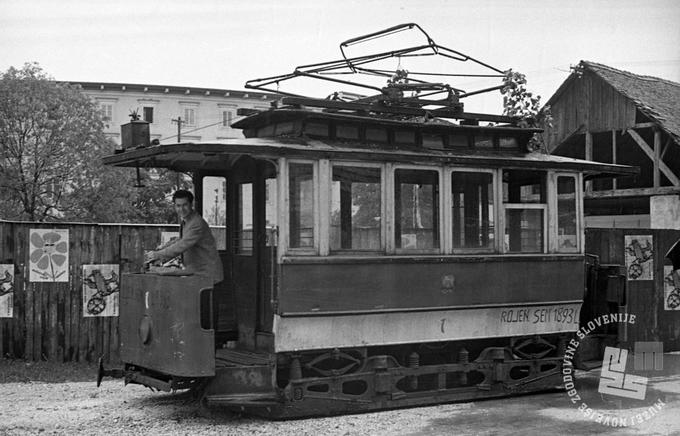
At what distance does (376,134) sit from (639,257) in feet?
22.8

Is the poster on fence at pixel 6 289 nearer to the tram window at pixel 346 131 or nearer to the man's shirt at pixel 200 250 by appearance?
the man's shirt at pixel 200 250

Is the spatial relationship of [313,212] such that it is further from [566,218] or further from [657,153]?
[657,153]

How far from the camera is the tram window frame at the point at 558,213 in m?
11.3

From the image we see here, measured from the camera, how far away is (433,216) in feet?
34.2

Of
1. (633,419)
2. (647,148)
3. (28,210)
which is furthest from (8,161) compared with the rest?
(633,419)

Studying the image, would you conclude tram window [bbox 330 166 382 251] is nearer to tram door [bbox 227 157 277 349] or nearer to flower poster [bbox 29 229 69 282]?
tram door [bbox 227 157 277 349]

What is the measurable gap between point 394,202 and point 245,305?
206cm

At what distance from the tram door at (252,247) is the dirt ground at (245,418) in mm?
1059

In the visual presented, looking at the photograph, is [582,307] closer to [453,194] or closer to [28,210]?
[453,194]

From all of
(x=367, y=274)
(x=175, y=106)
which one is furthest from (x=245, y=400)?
(x=175, y=106)

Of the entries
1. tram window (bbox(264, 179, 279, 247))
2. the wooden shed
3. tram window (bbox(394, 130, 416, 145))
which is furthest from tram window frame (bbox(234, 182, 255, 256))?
the wooden shed

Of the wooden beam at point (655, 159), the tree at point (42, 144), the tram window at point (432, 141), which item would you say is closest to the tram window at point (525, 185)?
the tram window at point (432, 141)

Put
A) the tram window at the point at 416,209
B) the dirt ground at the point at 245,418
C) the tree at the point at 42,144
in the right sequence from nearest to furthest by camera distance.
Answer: the dirt ground at the point at 245,418
the tram window at the point at 416,209
the tree at the point at 42,144

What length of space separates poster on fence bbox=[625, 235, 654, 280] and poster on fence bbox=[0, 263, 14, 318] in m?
9.68
